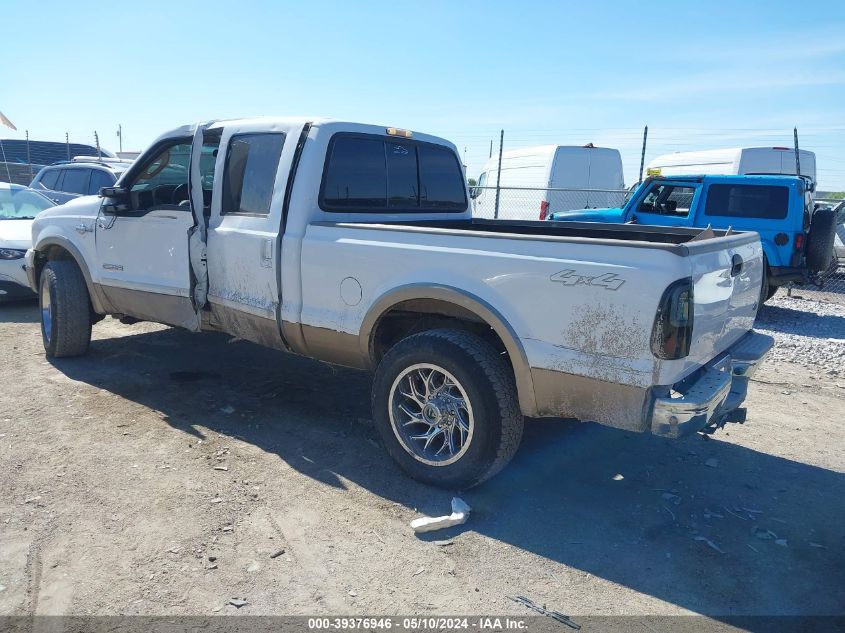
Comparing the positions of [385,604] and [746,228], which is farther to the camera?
[746,228]

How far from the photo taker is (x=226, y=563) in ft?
9.98

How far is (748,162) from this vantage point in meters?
12.9

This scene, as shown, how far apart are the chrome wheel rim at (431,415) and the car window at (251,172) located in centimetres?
160

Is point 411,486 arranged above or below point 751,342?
below

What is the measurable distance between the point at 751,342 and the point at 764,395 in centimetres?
210

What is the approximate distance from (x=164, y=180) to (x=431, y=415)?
10.5 ft

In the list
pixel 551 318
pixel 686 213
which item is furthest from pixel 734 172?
pixel 551 318

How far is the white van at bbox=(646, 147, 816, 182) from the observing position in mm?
12789

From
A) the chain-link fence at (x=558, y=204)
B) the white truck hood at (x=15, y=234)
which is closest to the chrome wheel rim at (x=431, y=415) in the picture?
the white truck hood at (x=15, y=234)

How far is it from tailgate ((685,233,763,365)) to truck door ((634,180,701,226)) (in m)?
6.36

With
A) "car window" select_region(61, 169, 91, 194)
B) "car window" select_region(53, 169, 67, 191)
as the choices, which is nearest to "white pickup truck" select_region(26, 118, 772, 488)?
"car window" select_region(61, 169, 91, 194)

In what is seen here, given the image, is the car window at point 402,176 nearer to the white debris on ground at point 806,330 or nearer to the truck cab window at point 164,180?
the truck cab window at point 164,180

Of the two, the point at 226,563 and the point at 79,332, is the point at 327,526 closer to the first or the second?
the point at 226,563

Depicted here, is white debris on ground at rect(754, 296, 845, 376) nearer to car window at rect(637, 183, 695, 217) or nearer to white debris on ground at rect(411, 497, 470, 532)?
car window at rect(637, 183, 695, 217)
